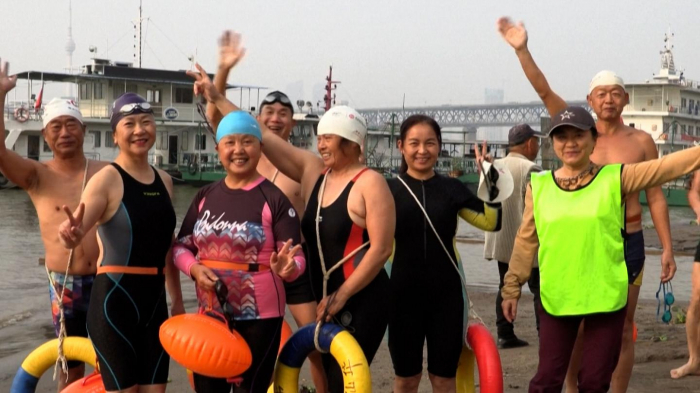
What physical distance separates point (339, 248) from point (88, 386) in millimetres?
1801

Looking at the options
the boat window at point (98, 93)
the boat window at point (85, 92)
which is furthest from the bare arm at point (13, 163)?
the boat window at point (85, 92)

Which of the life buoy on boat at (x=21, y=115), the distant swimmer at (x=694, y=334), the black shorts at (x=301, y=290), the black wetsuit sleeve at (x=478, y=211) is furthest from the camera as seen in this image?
the life buoy on boat at (x=21, y=115)

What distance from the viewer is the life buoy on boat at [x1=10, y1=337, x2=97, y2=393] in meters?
5.49

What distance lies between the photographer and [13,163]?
18.8ft

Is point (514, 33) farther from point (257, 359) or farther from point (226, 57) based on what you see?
point (257, 359)

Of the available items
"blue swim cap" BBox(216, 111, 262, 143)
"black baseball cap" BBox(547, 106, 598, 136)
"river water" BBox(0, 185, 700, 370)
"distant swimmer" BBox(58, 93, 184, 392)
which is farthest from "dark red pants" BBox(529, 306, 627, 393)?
"river water" BBox(0, 185, 700, 370)

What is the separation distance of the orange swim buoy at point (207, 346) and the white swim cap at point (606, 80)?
3.19 metres

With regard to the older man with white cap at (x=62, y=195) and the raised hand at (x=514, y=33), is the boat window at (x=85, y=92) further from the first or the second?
the raised hand at (x=514, y=33)

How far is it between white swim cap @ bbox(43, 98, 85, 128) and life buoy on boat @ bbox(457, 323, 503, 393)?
3.11 m

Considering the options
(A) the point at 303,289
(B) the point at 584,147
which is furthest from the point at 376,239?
(B) the point at 584,147

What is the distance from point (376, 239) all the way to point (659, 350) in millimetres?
4582

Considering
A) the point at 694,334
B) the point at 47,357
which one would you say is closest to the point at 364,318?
the point at 47,357

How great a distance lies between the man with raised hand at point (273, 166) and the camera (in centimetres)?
527

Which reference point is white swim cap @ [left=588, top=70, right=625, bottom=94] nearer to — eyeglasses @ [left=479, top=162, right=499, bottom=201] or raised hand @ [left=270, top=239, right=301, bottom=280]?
eyeglasses @ [left=479, top=162, right=499, bottom=201]
